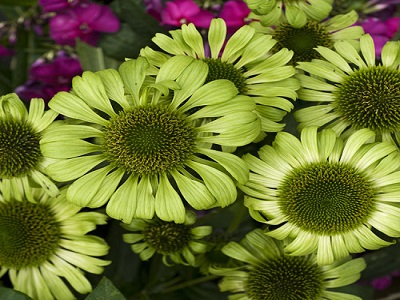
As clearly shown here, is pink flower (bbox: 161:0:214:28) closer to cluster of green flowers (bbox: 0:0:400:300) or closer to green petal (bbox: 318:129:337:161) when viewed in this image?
cluster of green flowers (bbox: 0:0:400:300)

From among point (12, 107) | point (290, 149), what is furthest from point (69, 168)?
point (290, 149)

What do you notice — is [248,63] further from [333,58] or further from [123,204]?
[123,204]

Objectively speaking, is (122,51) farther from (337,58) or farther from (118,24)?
(337,58)

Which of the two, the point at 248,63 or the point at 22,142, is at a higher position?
the point at 248,63

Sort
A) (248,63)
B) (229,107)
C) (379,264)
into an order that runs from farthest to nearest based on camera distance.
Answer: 1. (379,264)
2. (248,63)
3. (229,107)

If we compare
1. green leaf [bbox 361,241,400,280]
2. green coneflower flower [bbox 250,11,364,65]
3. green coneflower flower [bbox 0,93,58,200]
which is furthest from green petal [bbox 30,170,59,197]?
green leaf [bbox 361,241,400,280]

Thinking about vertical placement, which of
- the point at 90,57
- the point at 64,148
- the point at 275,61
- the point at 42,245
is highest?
the point at 275,61

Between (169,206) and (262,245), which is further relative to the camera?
(262,245)
